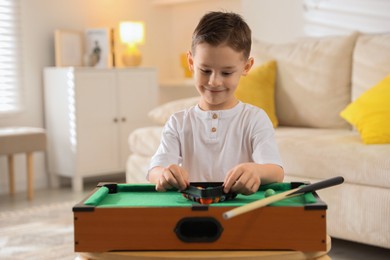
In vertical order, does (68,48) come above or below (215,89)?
above

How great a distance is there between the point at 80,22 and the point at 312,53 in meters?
2.10

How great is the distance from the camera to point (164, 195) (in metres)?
1.40

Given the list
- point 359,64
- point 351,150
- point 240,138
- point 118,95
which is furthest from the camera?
point 118,95

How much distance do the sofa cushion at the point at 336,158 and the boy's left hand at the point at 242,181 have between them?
139cm

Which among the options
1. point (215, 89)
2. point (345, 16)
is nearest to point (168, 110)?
point (345, 16)

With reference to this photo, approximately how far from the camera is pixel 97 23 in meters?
5.20

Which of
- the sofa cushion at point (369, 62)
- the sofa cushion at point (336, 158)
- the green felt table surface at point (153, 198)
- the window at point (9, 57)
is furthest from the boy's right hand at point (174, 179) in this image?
the window at point (9, 57)

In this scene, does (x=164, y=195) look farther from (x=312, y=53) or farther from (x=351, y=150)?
(x=312, y=53)

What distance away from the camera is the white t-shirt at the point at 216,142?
1.59 meters

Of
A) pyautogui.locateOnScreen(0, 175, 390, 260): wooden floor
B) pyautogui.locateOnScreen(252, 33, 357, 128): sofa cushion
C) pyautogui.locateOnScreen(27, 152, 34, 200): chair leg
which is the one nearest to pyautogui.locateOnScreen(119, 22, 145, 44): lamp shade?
pyautogui.locateOnScreen(0, 175, 390, 260): wooden floor

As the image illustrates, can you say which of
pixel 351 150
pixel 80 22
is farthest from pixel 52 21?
pixel 351 150

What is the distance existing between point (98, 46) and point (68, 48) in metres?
0.24

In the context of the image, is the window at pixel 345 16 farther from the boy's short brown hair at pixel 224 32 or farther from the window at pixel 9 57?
the boy's short brown hair at pixel 224 32

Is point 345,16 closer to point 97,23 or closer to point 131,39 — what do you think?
point 131,39
